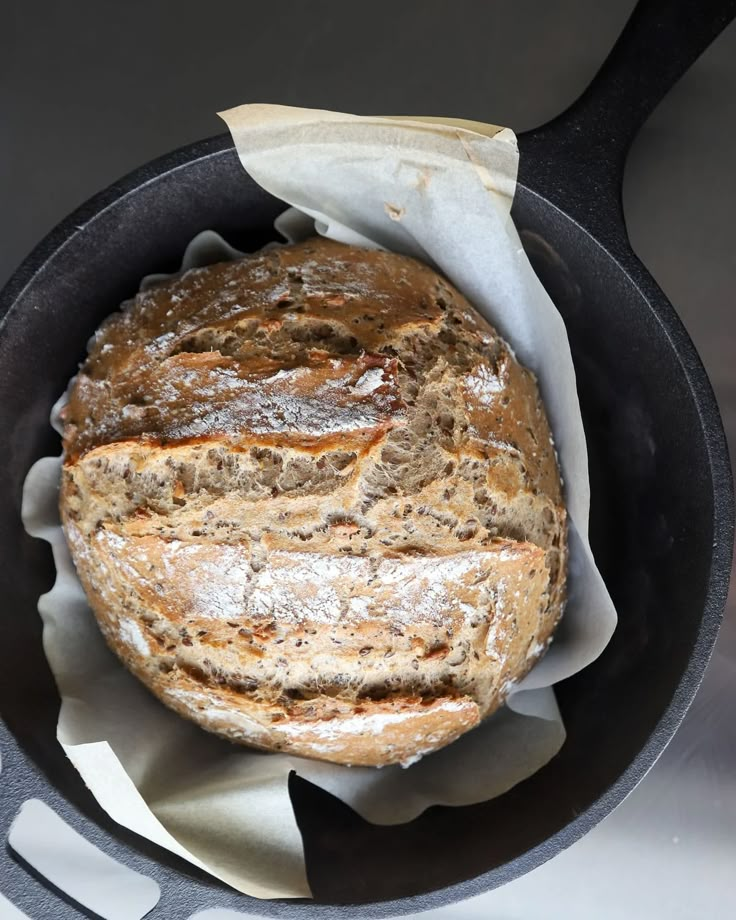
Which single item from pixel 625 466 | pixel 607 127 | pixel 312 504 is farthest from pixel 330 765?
pixel 607 127

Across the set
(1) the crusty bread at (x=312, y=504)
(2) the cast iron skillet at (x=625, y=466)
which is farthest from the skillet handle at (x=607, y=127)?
(1) the crusty bread at (x=312, y=504)

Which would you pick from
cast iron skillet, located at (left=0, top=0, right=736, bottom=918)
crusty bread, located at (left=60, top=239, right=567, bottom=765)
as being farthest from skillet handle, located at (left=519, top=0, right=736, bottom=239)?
crusty bread, located at (left=60, top=239, right=567, bottom=765)

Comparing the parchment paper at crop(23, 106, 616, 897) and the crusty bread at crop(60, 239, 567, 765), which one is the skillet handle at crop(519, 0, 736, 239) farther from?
the crusty bread at crop(60, 239, 567, 765)

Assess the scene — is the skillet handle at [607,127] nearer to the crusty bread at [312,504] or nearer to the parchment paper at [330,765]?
the parchment paper at [330,765]

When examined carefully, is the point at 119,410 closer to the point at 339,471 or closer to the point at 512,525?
the point at 339,471

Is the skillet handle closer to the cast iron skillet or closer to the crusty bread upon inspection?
the cast iron skillet

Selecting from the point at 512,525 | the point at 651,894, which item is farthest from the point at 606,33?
the point at 651,894

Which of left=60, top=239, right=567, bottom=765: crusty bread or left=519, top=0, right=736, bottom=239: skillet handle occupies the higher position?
left=519, top=0, right=736, bottom=239: skillet handle
